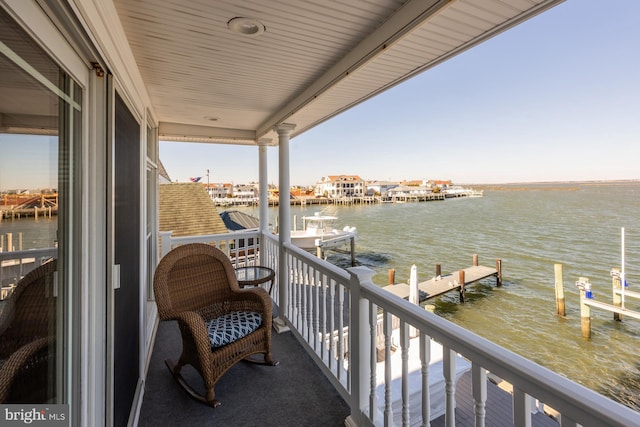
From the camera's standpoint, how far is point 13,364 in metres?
0.80

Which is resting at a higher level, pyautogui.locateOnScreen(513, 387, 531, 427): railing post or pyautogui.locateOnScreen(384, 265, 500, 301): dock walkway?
pyautogui.locateOnScreen(513, 387, 531, 427): railing post

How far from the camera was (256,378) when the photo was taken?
97.3 inches

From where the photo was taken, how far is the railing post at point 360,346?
1857mm

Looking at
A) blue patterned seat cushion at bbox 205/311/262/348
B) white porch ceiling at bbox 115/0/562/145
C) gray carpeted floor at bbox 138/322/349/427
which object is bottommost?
gray carpeted floor at bbox 138/322/349/427

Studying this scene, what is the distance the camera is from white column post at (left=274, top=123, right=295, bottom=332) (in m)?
3.48

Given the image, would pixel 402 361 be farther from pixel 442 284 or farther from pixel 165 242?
pixel 442 284

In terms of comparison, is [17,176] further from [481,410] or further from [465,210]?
[465,210]

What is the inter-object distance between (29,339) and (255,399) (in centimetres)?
173

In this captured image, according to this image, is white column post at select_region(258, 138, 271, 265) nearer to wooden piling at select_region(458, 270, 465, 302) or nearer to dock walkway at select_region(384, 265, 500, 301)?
dock walkway at select_region(384, 265, 500, 301)

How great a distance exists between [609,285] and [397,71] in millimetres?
19100

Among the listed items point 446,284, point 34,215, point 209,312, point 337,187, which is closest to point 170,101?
point 209,312

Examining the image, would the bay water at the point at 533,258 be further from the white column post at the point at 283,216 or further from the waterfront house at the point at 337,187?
the waterfront house at the point at 337,187

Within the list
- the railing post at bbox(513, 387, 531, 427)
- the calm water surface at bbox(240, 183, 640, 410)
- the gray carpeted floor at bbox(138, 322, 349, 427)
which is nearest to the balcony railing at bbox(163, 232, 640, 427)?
the railing post at bbox(513, 387, 531, 427)

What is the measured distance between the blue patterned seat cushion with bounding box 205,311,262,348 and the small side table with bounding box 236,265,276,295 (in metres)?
0.48
